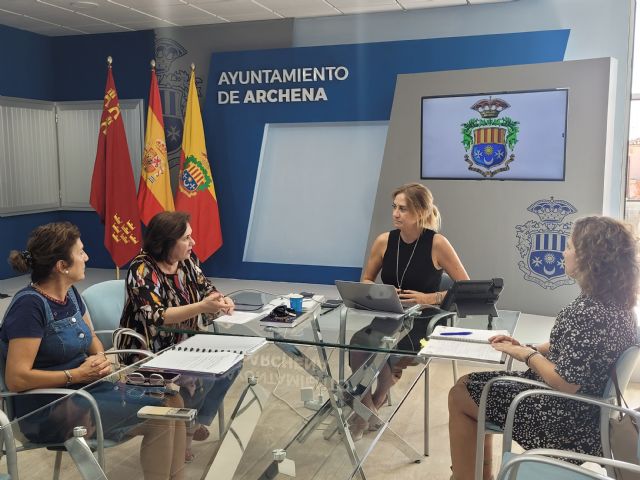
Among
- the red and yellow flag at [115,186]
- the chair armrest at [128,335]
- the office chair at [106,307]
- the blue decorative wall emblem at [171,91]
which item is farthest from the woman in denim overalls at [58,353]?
the blue decorative wall emblem at [171,91]

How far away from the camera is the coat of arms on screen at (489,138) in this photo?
524cm

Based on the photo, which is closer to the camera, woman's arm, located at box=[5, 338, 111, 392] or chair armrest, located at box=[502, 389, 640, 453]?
chair armrest, located at box=[502, 389, 640, 453]

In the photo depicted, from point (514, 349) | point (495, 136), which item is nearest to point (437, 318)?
point (514, 349)

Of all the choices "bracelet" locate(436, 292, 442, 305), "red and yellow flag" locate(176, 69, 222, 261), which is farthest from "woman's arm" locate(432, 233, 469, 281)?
"red and yellow flag" locate(176, 69, 222, 261)

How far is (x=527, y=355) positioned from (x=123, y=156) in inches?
195

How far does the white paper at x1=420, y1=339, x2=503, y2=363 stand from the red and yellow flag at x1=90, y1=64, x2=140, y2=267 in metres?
4.48

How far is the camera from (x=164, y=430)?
5.91ft

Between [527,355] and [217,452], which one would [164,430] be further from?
[527,355]

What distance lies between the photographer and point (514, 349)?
7.55 feet

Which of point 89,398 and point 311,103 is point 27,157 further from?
point 89,398

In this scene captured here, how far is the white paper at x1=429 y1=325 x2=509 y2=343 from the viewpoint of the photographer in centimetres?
247

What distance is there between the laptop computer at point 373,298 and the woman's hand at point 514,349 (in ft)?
1.94

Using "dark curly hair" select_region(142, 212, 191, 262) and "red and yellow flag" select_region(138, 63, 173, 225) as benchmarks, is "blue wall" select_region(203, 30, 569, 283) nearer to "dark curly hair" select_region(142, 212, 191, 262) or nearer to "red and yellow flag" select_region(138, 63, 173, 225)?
"red and yellow flag" select_region(138, 63, 173, 225)

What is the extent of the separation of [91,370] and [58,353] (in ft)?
0.45
